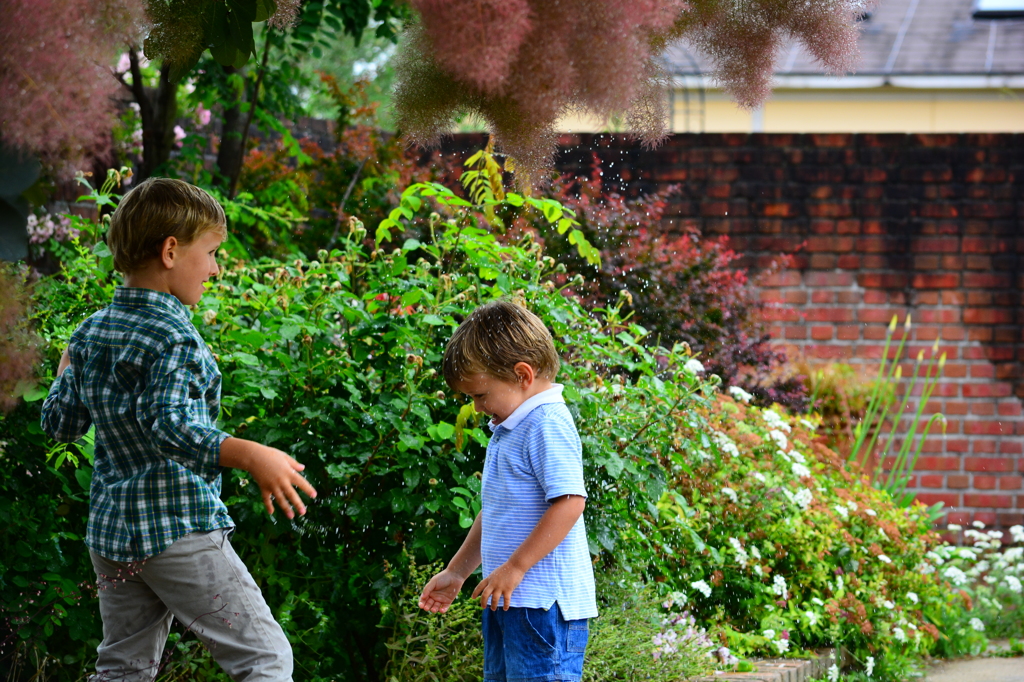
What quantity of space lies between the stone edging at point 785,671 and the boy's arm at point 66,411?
71.9 inches

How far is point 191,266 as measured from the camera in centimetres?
201

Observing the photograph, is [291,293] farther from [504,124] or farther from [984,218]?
[984,218]

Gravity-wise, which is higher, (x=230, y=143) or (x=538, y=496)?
(x=230, y=143)

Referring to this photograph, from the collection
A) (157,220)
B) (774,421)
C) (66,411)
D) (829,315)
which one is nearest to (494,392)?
(157,220)

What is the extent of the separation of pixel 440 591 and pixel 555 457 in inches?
17.4

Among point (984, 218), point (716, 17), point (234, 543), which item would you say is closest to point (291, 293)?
point (234, 543)

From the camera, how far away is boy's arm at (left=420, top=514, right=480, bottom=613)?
2229mm

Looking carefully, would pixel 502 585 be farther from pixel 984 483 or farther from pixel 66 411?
pixel 984 483

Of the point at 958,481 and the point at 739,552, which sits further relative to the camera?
the point at 958,481

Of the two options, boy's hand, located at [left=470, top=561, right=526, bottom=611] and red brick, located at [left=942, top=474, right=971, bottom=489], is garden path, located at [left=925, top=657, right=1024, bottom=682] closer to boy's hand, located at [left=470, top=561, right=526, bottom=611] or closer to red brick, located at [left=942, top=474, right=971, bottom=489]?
red brick, located at [left=942, top=474, right=971, bottom=489]

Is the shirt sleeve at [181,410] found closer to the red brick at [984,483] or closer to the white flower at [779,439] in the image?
the white flower at [779,439]

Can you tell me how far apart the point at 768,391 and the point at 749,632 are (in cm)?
213

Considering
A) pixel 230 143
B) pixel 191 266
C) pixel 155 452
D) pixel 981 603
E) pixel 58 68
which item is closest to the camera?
pixel 58 68

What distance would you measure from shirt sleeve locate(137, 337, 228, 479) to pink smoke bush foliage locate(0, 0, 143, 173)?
0.79m
